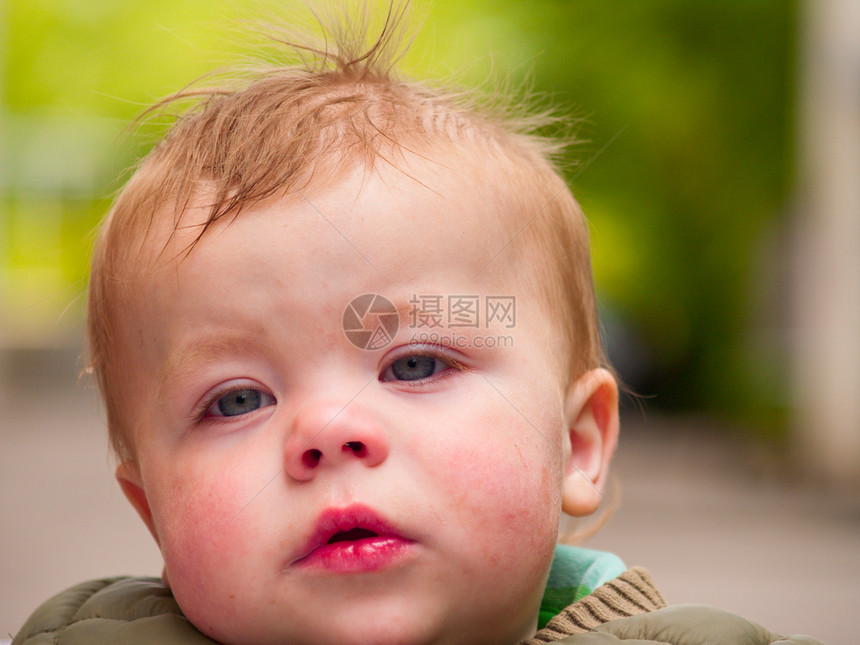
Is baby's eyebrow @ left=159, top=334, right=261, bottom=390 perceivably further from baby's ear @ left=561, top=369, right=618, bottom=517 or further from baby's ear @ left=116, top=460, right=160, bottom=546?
Result: baby's ear @ left=561, top=369, right=618, bottom=517

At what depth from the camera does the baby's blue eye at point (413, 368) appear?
0.92m

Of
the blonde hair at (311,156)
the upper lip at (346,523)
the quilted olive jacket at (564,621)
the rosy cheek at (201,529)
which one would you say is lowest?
the quilted olive jacket at (564,621)

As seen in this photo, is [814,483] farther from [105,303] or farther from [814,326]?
[105,303]

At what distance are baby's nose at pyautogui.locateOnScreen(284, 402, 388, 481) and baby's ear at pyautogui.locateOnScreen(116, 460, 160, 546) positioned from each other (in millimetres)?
328

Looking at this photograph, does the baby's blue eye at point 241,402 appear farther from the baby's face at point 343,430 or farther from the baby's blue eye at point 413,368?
the baby's blue eye at point 413,368

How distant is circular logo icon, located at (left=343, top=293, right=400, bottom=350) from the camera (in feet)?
2.90

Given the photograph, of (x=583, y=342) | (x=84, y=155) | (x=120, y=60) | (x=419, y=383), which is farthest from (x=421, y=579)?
(x=84, y=155)

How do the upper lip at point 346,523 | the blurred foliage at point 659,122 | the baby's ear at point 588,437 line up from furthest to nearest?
the blurred foliage at point 659,122 → the baby's ear at point 588,437 → the upper lip at point 346,523

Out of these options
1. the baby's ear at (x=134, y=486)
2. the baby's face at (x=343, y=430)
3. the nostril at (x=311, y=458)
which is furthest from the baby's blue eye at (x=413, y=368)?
the baby's ear at (x=134, y=486)

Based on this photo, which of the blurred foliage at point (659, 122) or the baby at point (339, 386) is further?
the blurred foliage at point (659, 122)

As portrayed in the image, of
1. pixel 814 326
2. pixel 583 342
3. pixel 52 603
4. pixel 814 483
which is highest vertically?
pixel 583 342

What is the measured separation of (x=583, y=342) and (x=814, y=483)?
389 cm

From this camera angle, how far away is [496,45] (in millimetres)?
6504

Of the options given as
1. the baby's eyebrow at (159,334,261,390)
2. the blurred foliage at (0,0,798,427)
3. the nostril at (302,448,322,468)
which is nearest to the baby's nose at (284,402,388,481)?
the nostril at (302,448,322,468)
